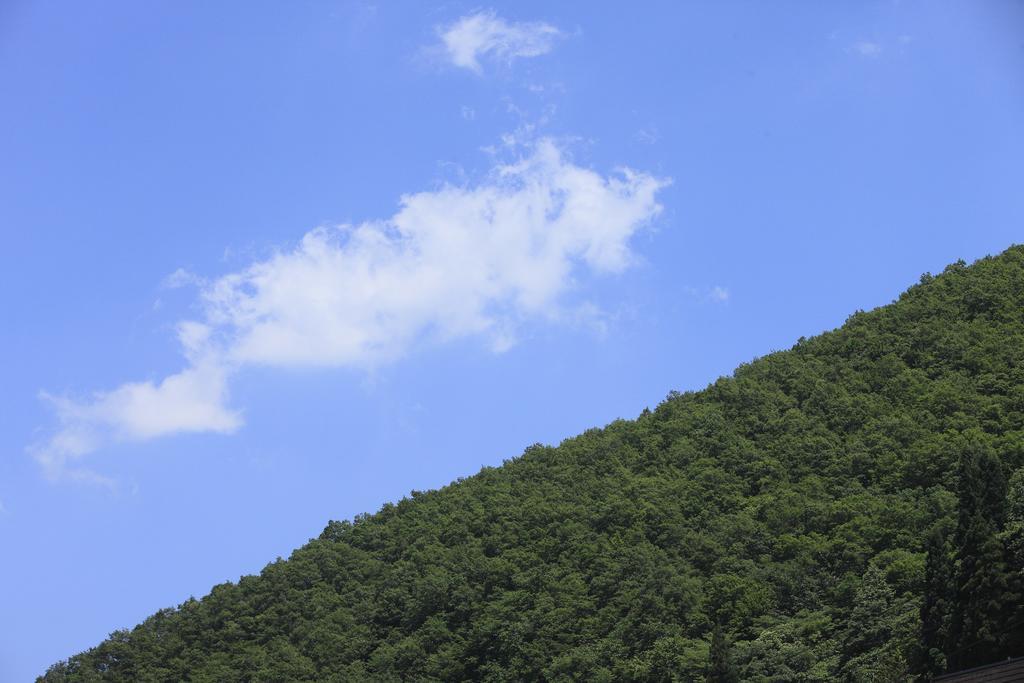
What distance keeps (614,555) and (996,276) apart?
25.4 m

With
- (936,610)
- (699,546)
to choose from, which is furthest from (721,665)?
(699,546)

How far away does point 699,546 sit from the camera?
48.9 meters

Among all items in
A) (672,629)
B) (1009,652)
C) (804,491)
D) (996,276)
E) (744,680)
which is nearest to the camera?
(1009,652)

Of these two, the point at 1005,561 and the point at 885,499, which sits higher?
the point at 885,499

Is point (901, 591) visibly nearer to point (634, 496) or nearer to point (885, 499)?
point (885, 499)

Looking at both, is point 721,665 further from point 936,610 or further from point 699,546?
point 699,546

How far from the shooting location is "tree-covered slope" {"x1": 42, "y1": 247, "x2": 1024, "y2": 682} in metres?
42.2

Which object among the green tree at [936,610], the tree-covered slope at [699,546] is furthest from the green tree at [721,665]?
the green tree at [936,610]

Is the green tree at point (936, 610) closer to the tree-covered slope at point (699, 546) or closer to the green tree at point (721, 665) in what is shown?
the tree-covered slope at point (699, 546)

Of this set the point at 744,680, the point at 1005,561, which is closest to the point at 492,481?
the point at 744,680

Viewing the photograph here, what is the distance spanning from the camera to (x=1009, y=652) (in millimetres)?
33375

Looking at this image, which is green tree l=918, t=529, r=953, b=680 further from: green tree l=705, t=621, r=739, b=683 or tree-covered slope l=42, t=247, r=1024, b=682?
green tree l=705, t=621, r=739, b=683

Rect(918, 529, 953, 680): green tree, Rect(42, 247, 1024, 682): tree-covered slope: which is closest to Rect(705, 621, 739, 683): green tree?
Rect(42, 247, 1024, 682): tree-covered slope

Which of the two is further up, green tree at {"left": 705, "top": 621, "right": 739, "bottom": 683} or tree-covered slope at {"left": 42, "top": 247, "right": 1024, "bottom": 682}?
tree-covered slope at {"left": 42, "top": 247, "right": 1024, "bottom": 682}
